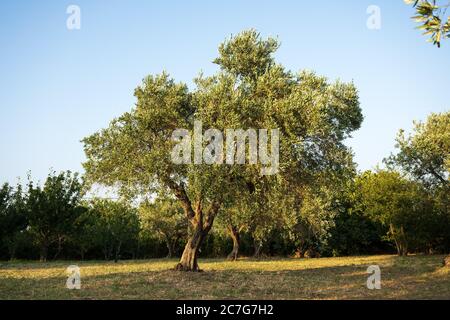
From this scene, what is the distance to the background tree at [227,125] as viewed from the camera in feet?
93.6

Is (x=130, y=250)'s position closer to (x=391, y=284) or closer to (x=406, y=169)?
(x=406, y=169)

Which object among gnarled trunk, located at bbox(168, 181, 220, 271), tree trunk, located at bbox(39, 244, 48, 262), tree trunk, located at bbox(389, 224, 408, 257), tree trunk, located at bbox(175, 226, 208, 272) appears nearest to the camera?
gnarled trunk, located at bbox(168, 181, 220, 271)

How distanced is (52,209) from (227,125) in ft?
149

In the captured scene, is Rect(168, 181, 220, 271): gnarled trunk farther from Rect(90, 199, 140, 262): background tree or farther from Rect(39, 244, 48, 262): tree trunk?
Rect(39, 244, 48, 262): tree trunk

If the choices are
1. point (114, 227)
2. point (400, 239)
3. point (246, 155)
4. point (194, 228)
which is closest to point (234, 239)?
point (114, 227)

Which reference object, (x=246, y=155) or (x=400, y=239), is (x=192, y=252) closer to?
(x=246, y=155)

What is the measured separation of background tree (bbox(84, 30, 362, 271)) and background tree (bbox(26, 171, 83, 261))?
32992mm

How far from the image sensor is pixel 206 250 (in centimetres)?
8750

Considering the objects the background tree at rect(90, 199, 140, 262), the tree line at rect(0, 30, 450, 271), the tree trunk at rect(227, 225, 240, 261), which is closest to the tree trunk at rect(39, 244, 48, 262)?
the background tree at rect(90, 199, 140, 262)

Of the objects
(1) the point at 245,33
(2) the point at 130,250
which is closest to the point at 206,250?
(2) the point at 130,250

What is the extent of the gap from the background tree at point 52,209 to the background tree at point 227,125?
33.0 metres

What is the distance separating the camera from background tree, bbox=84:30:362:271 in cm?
2852

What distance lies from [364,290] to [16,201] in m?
59.6

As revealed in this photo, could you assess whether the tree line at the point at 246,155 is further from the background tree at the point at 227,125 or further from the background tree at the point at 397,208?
the background tree at the point at 397,208
